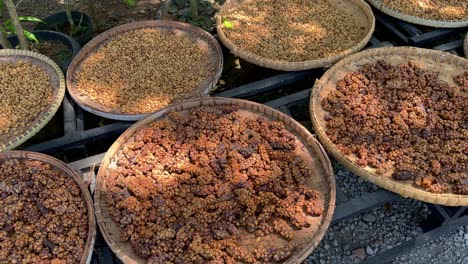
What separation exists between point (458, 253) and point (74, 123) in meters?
2.60

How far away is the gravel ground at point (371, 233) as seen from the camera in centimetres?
253

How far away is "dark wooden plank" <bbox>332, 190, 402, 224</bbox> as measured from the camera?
2.19 meters

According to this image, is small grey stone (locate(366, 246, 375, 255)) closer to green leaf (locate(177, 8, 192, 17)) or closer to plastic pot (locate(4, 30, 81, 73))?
green leaf (locate(177, 8, 192, 17))

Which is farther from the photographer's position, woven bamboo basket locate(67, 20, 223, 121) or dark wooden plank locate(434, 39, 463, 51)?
dark wooden plank locate(434, 39, 463, 51)

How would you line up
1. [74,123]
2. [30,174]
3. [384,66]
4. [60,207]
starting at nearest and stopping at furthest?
[60,207], [30,174], [74,123], [384,66]

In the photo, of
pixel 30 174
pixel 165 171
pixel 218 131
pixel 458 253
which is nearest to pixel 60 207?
pixel 30 174

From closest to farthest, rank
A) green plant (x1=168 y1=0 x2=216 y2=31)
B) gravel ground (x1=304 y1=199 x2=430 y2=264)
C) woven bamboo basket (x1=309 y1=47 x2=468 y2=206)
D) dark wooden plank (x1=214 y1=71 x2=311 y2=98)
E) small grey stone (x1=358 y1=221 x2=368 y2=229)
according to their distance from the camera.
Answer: woven bamboo basket (x1=309 y1=47 x2=468 y2=206) → gravel ground (x1=304 y1=199 x2=430 y2=264) → small grey stone (x1=358 y1=221 x2=368 y2=229) → dark wooden plank (x1=214 y1=71 x2=311 y2=98) → green plant (x1=168 y1=0 x2=216 y2=31)

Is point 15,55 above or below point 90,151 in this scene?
above

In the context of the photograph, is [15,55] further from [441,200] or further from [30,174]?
[441,200]

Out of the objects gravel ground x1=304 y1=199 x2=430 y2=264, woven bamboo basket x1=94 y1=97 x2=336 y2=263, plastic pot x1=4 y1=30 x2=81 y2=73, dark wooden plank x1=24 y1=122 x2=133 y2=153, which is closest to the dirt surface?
plastic pot x1=4 y1=30 x2=81 y2=73

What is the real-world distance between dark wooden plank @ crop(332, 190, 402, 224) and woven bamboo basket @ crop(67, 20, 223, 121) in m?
1.15

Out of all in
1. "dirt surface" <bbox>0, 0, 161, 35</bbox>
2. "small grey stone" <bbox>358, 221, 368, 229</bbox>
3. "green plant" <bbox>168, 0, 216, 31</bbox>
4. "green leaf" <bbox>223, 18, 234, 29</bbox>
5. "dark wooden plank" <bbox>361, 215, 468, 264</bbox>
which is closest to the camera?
"dark wooden plank" <bbox>361, 215, 468, 264</bbox>

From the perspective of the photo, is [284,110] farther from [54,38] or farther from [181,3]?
[54,38]

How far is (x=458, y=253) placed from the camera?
253cm
